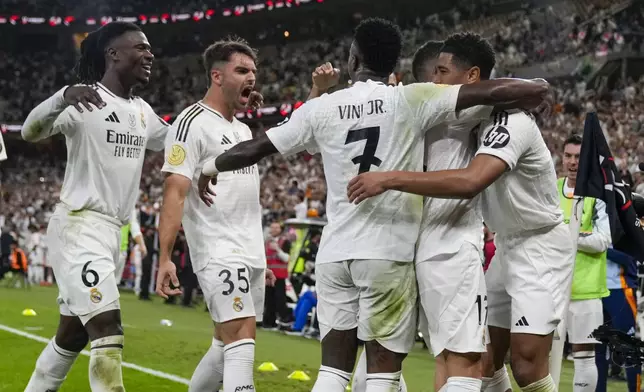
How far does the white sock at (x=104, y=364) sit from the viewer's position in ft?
17.4

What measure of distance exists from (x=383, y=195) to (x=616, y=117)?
16676 millimetres

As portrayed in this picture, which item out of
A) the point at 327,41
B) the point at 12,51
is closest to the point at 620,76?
the point at 327,41

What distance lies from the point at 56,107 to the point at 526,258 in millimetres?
2927

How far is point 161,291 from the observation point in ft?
17.4

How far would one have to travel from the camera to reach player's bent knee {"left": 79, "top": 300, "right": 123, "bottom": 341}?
5.34 m

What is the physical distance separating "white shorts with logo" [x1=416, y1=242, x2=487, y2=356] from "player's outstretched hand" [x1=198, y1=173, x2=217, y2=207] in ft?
4.66

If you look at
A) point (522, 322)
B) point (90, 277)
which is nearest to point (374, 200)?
point (522, 322)

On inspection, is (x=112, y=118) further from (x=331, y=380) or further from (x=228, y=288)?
(x=331, y=380)

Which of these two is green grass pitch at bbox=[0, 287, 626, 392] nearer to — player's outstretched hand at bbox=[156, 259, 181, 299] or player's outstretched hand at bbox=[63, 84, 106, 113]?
player's outstretched hand at bbox=[156, 259, 181, 299]

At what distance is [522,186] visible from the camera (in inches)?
202

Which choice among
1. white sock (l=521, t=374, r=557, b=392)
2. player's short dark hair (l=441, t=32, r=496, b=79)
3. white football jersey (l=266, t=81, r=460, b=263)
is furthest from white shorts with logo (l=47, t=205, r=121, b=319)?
white sock (l=521, t=374, r=557, b=392)

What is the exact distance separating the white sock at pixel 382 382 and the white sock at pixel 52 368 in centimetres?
224

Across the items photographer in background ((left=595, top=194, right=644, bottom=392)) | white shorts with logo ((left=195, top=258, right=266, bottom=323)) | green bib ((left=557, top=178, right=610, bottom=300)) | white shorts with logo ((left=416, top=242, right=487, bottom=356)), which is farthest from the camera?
photographer in background ((left=595, top=194, right=644, bottom=392))

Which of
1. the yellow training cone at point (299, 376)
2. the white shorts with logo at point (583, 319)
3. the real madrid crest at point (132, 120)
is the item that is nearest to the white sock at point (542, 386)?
the white shorts with logo at point (583, 319)
